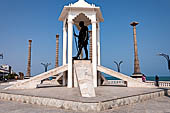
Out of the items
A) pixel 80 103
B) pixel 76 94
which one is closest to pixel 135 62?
pixel 76 94

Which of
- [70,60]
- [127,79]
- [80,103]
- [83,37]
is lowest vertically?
[80,103]

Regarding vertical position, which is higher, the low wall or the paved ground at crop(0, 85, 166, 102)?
the paved ground at crop(0, 85, 166, 102)

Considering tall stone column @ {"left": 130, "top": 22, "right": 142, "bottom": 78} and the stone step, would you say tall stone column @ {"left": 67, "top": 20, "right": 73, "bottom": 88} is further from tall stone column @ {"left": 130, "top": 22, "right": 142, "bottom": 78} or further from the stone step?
tall stone column @ {"left": 130, "top": 22, "right": 142, "bottom": 78}

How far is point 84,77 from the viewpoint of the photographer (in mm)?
10102

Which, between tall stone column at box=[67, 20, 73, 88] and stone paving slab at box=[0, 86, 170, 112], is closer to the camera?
stone paving slab at box=[0, 86, 170, 112]

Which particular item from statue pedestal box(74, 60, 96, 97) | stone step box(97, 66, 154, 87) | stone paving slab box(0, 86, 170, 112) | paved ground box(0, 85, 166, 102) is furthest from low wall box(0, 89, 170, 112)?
stone step box(97, 66, 154, 87)

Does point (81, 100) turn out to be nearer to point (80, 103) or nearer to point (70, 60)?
point (80, 103)

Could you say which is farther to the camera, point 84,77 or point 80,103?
point 84,77

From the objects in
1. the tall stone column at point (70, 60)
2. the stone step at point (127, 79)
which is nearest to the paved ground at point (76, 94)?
the tall stone column at point (70, 60)

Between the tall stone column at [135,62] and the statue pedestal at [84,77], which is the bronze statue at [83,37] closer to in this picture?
the statue pedestal at [84,77]

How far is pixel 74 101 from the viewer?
228 inches

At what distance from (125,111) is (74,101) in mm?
1985

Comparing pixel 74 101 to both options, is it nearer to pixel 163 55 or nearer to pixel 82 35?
pixel 82 35

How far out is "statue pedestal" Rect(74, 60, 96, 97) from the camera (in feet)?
24.3
